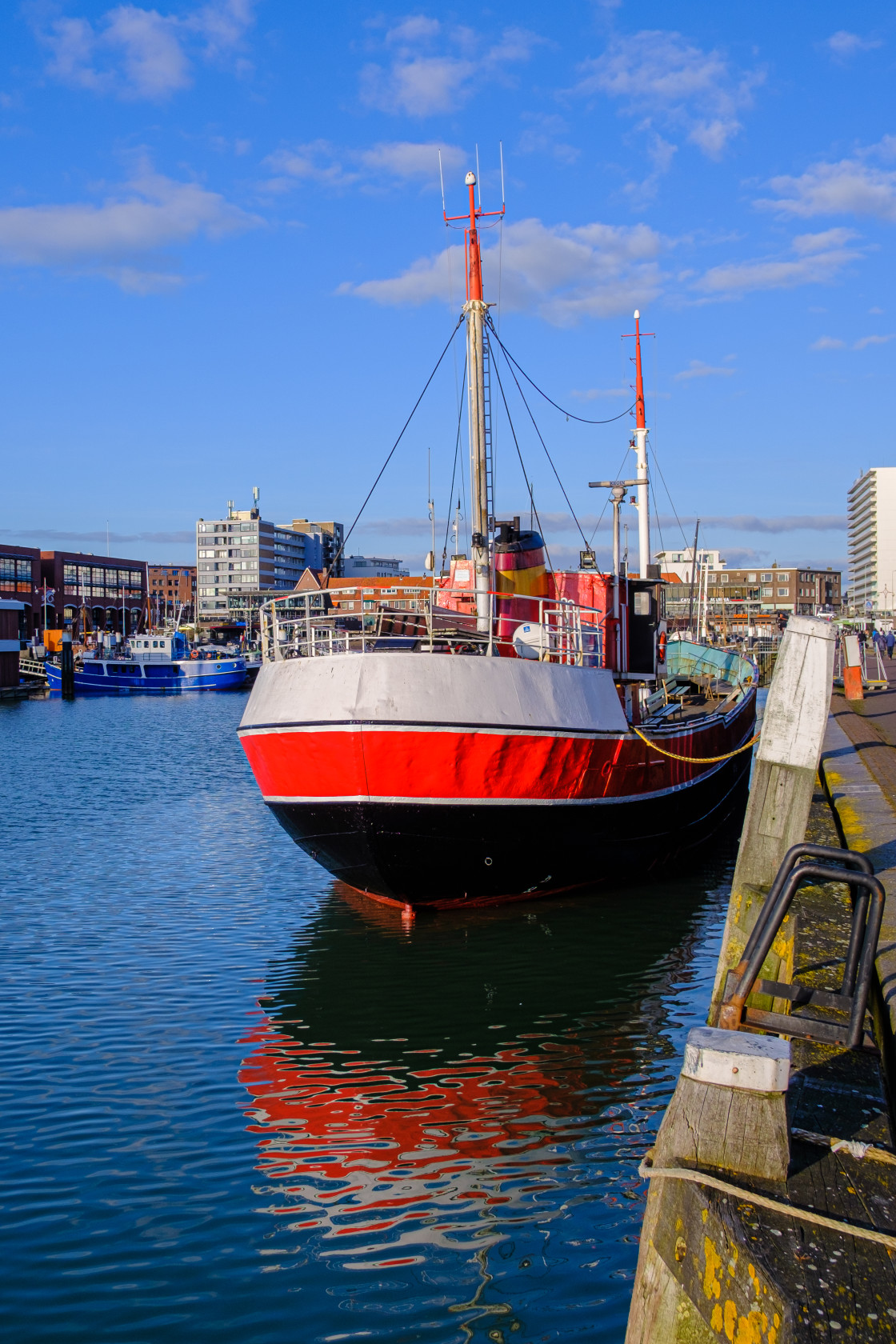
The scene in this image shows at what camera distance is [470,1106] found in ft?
27.6

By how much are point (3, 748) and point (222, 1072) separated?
→ 118 feet

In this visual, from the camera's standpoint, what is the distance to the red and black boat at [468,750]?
41.5 ft

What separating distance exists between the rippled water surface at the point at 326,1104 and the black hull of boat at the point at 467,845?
0.34m

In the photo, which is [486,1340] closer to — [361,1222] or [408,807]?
[361,1222]

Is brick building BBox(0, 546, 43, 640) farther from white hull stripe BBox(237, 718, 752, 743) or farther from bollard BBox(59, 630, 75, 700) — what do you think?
white hull stripe BBox(237, 718, 752, 743)

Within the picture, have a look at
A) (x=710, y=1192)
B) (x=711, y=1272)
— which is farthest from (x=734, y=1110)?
(x=711, y=1272)

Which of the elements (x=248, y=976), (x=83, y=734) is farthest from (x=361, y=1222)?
(x=83, y=734)

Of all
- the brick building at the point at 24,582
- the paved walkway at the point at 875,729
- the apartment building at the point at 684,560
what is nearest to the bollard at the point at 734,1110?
the paved walkway at the point at 875,729

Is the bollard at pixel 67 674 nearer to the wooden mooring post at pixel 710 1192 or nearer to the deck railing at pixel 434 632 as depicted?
the deck railing at pixel 434 632

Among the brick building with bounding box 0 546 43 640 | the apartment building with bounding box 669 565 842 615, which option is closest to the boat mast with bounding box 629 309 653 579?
the brick building with bounding box 0 546 43 640

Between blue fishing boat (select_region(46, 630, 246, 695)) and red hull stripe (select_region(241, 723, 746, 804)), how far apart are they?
78.4 m

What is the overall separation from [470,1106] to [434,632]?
22.0 ft

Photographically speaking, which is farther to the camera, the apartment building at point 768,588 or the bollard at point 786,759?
the apartment building at point 768,588

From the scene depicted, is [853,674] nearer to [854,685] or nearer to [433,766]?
[854,685]
